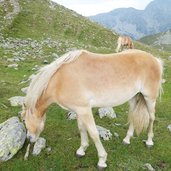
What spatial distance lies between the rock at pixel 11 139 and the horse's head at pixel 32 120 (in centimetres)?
81

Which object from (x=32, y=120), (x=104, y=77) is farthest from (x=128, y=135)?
(x=32, y=120)

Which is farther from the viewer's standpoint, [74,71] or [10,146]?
[10,146]

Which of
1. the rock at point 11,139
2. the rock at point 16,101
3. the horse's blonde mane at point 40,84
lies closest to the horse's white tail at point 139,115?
the horse's blonde mane at point 40,84

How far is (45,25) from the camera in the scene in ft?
146

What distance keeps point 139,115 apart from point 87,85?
2624mm

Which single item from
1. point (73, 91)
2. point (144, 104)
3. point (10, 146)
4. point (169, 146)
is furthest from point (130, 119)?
point (10, 146)

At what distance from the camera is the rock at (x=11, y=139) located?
9547 millimetres

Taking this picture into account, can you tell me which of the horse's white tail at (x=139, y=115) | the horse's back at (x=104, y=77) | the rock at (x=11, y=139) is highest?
the horse's back at (x=104, y=77)

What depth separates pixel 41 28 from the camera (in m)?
42.9

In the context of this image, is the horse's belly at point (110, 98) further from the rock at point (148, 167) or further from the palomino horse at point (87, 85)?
the rock at point (148, 167)

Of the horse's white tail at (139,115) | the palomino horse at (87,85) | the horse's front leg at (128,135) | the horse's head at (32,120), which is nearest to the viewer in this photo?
the palomino horse at (87,85)

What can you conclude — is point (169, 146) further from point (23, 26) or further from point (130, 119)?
point (23, 26)

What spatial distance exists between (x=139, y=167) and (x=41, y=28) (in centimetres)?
3504

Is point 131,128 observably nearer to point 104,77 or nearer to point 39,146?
point 104,77
